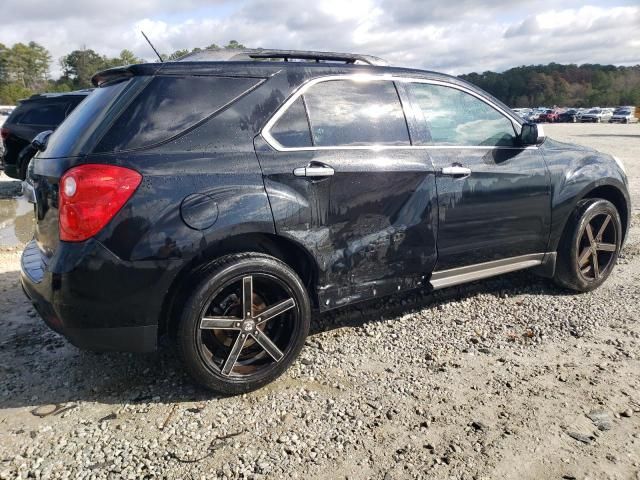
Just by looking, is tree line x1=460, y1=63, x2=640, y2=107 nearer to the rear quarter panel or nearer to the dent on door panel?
the rear quarter panel

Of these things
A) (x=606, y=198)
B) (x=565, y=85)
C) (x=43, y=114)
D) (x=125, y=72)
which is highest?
(x=125, y=72)

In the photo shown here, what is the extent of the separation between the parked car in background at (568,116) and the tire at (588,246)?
208 feet

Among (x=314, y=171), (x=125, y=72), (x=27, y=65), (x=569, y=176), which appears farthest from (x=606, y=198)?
(x=27, y=65)

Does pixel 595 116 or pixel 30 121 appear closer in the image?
pixel 30 121

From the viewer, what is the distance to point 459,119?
3.96 m

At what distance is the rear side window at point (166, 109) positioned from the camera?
2779 mm

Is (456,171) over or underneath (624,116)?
over

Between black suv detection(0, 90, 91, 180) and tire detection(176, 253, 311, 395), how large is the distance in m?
8.11

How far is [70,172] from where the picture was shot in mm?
2678

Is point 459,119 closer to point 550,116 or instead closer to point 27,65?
point 550,116

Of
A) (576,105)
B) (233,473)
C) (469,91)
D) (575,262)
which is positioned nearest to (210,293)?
(233,473)

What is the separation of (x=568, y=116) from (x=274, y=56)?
218 ft

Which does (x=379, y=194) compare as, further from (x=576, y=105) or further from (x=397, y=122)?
(x=576, y=105)

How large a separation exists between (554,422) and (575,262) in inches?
80.7
